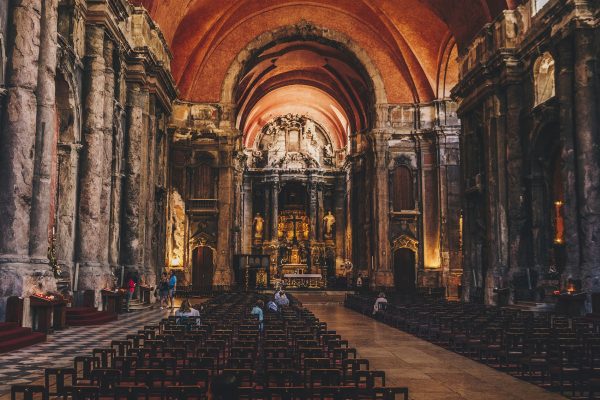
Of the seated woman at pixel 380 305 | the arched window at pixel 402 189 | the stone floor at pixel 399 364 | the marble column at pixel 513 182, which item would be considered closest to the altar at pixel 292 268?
the arched window at pixel 402 189

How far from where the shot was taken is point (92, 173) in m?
17.8

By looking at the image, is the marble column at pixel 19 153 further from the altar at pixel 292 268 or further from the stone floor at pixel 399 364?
the altar at pixel 292 268

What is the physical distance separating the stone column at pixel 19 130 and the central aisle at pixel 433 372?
283 inches

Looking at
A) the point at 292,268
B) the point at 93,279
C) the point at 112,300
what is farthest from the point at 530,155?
the point at 292,268

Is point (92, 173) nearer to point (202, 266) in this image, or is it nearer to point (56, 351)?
point (56, 351)

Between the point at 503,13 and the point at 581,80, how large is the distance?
18.9 feet

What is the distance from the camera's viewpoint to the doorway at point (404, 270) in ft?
112

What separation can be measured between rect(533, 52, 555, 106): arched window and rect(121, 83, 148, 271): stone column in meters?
14.0

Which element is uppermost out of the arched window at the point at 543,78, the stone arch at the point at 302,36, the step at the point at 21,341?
the stone arch at the point at 302,36

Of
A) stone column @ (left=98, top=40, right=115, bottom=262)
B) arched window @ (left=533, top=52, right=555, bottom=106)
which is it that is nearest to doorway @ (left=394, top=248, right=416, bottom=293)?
arched window @ (left=533, top=52, right=555, bottom=106)

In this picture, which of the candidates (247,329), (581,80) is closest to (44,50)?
(247,329)

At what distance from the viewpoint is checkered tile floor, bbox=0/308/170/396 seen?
26.3ft

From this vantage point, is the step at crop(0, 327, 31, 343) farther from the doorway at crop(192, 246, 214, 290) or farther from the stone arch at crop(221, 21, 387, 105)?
the stone arch at crop(221, 21, 387, 105)

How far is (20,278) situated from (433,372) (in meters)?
8.06
